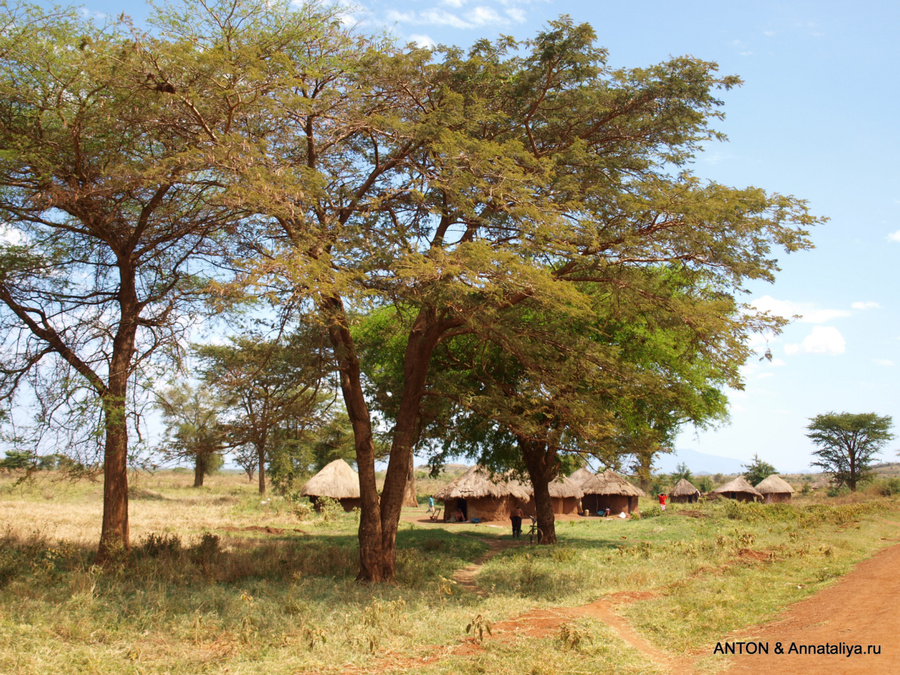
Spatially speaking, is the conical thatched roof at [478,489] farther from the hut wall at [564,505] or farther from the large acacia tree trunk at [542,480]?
the large acacia tree trunk at [542,480]

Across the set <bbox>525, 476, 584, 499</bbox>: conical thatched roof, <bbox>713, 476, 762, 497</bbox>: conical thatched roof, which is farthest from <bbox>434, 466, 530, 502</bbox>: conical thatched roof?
<bbox>713, 476, 762, 497</bbox>: conical thatched roof

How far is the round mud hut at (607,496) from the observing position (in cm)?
3375

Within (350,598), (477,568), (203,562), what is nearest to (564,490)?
(477,568)

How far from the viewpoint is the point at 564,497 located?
107ft

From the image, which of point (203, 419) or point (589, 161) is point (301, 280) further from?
point (589, 161)

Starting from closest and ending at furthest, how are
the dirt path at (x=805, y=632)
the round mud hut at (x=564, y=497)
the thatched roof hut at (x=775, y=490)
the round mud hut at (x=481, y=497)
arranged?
1. the dirt path at (x=805, y=632)
2. the round mud hut at (x=481, y=497)
3. the round mud hut at (x=564, y=497)
4. the thatched roof hut at (x=775, y=490)

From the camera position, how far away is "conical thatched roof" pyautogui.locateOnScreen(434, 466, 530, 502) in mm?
27531

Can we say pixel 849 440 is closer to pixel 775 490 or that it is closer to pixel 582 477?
pixel 775 490

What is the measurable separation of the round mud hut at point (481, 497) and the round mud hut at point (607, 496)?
645cm

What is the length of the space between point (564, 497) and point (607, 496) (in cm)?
379

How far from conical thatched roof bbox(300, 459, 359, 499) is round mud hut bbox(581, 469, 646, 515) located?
13.1 metres

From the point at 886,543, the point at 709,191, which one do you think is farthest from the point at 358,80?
the point at 886,543

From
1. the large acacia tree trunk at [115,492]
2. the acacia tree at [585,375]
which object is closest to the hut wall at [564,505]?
the acacia tree at [585,375]

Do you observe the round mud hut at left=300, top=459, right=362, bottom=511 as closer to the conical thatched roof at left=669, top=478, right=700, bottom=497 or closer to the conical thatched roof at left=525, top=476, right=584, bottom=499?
the conical thatched roof at left=525, top=476, right=584, bottom=499
